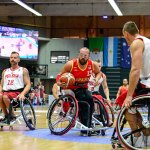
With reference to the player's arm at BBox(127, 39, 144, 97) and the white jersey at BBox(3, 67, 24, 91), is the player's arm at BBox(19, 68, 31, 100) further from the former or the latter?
the player's arm at BBox(127, 39, 144, 97)

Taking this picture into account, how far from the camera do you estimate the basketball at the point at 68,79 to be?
4.15m

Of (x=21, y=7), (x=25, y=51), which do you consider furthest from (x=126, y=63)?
(x=21, y=7)

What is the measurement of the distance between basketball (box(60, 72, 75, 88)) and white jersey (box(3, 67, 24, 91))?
1.27m

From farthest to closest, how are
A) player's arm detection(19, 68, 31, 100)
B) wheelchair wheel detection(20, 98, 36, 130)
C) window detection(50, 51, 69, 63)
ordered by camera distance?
window detection(50, 51, 69, 63) < player's arm detection(19, 68, 31, 100) < wheelchair wheel detection(20, 98, 36, 130)

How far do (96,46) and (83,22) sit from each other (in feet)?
16.0

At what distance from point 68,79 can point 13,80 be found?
1.42 metres

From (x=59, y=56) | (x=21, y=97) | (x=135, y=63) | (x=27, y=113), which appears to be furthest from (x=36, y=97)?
(x=135, y=63)

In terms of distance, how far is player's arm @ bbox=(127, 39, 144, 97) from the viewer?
9.36 ft

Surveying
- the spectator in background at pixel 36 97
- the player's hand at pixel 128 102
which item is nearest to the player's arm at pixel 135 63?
the player's hand at pixel 128 102

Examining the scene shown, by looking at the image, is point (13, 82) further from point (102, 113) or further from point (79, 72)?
point (102, 113)

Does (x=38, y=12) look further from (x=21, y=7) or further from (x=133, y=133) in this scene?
(x=133, y=133)

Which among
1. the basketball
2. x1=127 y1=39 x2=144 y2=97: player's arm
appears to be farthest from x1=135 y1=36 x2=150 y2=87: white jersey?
the basketball

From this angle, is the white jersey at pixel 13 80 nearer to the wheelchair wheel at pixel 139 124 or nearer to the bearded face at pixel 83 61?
the bearded face at pixel 83 61

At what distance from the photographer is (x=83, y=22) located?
74.6 feet
